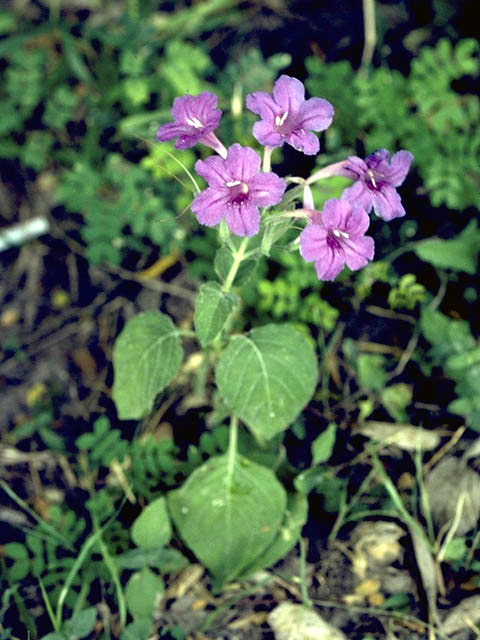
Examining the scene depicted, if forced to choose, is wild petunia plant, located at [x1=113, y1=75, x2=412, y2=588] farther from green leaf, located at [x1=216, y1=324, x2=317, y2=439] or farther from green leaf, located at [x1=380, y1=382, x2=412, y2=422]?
green leaf, located at [x1=380, y1=382, x2=412, y2=422]

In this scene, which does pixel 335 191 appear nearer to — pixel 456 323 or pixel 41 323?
pixel 456 323

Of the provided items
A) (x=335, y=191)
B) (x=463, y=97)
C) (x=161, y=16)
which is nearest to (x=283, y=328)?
(x=335, y=191)

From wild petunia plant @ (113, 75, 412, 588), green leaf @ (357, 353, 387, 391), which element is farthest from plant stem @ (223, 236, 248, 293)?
green leaf @ (357, 353, 387, 391)

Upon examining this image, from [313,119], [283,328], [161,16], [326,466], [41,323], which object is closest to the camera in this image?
[313,119]

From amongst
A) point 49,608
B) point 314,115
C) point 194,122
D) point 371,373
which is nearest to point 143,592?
point 49,608

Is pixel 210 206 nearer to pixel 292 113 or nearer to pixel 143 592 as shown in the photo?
pixel 292 113

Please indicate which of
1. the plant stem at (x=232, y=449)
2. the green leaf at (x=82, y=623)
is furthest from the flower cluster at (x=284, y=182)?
the green leaf at (x=82, y=623)
